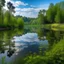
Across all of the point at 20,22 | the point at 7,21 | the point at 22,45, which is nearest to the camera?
the point at 22,45

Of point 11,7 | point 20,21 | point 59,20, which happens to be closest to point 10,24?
point 20,21

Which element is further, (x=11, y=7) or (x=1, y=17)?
(x=11, y=7)

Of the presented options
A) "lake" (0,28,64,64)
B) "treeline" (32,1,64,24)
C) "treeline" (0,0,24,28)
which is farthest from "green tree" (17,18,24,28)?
"lake" (0,28,64,64)

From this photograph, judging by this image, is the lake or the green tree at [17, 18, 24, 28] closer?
the lake

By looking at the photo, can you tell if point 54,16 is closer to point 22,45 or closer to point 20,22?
point 20,22

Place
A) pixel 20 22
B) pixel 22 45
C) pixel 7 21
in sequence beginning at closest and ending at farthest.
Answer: pixel 22 45
pixel 7 21
pixel 20 22

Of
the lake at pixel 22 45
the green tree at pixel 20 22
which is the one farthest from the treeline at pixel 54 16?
the lake at pixel 22 45

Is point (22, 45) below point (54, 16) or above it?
below

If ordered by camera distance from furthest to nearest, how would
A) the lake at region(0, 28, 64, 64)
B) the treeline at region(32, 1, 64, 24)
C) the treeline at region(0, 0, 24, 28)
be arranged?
the treeline at region(32, 1, 64, 24), the treeline at region(0, 0, 24, 28), the lake at region(0, 28, 64, 64)

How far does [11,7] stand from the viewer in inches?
4835

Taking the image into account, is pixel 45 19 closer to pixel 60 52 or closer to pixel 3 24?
pixel 3 24

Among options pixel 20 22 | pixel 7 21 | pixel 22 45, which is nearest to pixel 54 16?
pixel 20 22

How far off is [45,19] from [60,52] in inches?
3991

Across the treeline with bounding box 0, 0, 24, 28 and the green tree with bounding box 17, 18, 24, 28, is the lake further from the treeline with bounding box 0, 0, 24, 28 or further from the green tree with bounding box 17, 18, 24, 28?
the green tree with bounding box 17, 18, 24, 28
